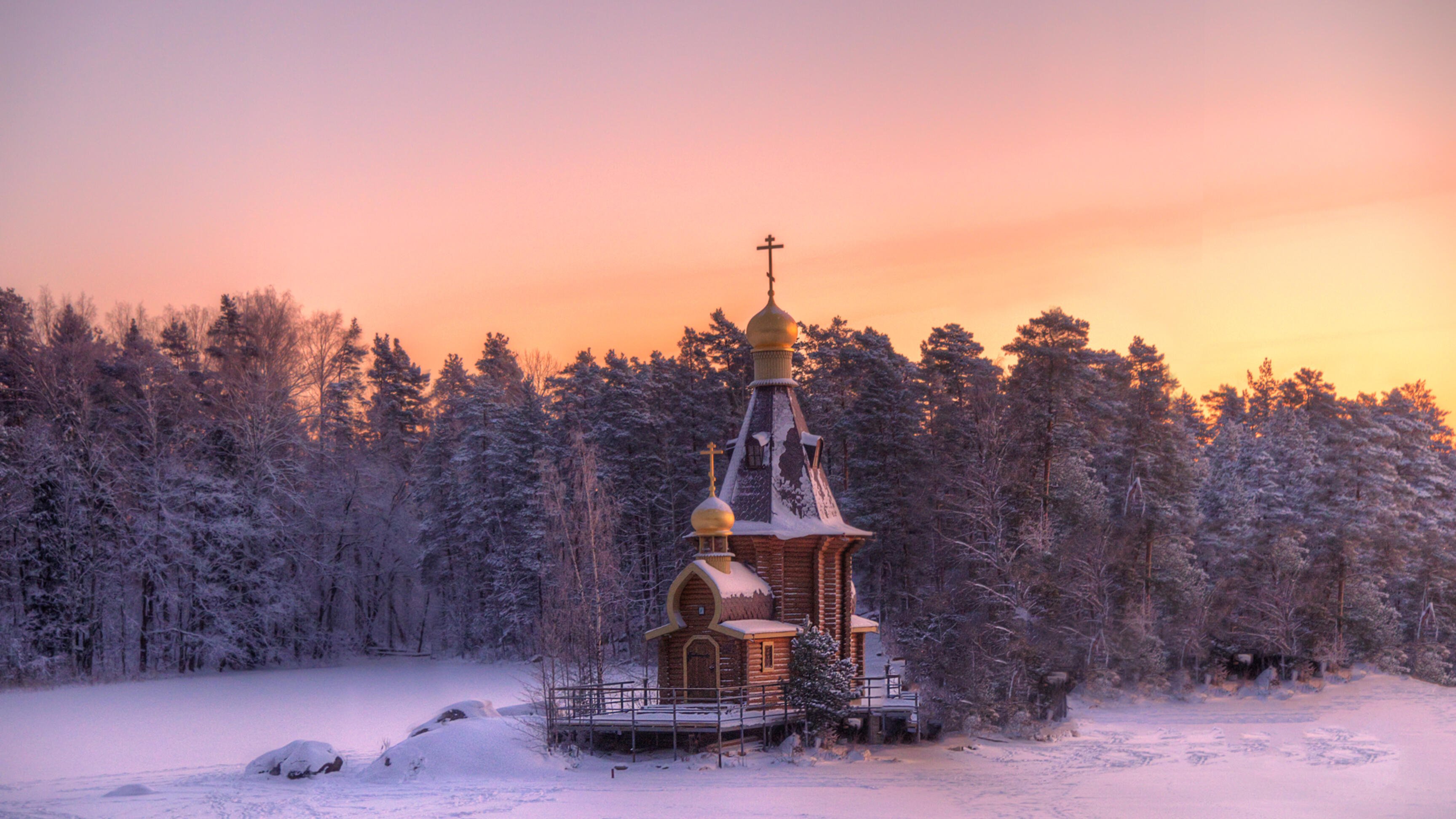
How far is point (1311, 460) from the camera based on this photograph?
47.6 m

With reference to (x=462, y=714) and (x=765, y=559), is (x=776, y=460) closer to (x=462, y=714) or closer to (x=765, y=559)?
(x=765, y=559)

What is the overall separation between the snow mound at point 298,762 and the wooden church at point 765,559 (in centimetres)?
848

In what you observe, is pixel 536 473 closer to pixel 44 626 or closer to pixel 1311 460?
pixel 44 626

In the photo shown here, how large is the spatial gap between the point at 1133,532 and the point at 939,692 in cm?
1495

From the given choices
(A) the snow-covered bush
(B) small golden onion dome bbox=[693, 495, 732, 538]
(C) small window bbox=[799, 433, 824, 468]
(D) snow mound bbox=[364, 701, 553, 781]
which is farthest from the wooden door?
(C) small window bbox=[799, 433, 824, 468]

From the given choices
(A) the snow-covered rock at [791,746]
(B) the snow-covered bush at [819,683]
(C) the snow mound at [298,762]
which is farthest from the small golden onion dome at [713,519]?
(C) the snow mound at [298,762]

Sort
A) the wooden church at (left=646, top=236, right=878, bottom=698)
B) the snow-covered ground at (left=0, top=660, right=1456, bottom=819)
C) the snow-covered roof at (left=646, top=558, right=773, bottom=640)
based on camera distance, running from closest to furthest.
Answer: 1. the snow-covered ground at (left=0, top=660, right=1456, bottom=819)
2. the snow-covered roof at (left=646, top=558, right=773, bottom=640)
3. the wooden church at (left=646, top=236, right=878, bottom=698)

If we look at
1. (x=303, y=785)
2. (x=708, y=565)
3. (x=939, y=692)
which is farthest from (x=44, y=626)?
(x=939, y=692)

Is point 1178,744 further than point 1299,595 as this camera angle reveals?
No

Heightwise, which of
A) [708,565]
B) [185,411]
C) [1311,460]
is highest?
[185,411]

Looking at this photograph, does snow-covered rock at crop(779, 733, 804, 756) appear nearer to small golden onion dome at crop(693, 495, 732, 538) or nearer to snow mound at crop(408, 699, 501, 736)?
small golden onion dome at crop(693, 495, 732, 538)

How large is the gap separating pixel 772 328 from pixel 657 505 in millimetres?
21180

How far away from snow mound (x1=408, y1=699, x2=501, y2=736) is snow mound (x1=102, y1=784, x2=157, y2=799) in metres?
6.54

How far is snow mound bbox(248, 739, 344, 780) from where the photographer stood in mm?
27594
